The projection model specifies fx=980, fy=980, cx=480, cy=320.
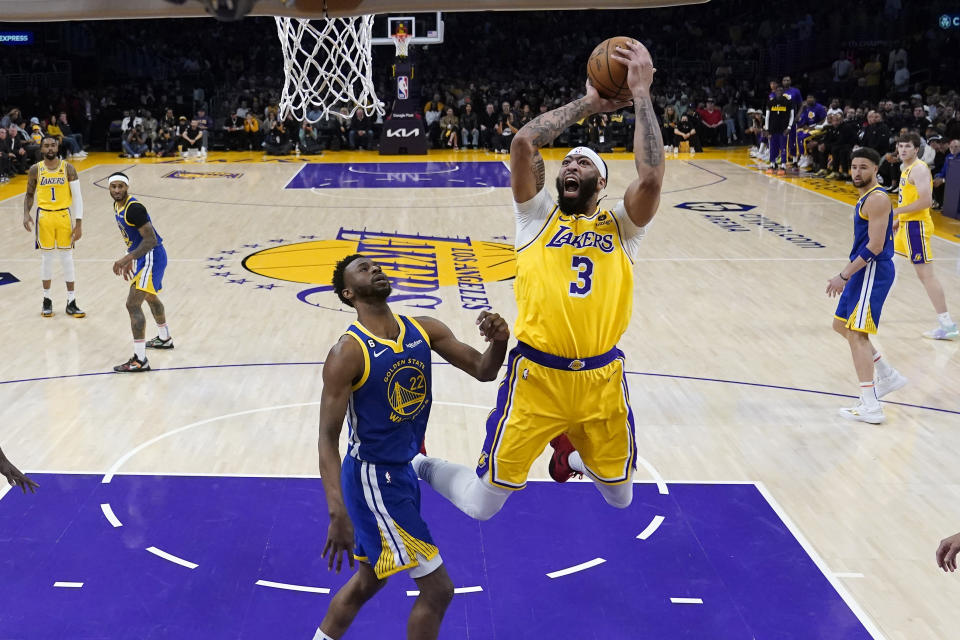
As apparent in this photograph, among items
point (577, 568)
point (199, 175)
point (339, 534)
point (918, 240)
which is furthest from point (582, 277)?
point (199, 175)

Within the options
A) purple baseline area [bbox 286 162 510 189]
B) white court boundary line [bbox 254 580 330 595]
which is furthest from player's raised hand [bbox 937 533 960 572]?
purple baseline area [bbox 286 162 510 189]

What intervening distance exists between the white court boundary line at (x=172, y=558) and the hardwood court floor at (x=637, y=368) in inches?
38.9

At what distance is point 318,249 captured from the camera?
12.2m

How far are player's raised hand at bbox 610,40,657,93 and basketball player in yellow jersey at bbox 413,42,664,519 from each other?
140mm

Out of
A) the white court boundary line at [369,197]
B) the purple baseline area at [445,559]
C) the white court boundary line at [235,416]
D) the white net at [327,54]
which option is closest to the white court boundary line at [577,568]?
the purple baseline area at [445,559]

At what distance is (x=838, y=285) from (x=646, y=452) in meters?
1.76

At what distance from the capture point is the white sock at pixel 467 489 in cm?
400

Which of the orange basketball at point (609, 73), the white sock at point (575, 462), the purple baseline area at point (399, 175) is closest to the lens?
the orange basketball at point (609, 73)

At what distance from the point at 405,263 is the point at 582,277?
304 inches

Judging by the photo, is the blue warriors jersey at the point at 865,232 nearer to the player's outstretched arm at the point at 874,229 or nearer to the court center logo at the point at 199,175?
the player's outstretched arm at the point at 874,229

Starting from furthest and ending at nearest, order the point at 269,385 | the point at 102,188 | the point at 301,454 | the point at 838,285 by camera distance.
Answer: the point at 102,188 < the point at 269,385 < the point at 838,285 < the point at 301,454

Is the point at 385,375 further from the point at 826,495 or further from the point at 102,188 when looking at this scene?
the point at 102,188

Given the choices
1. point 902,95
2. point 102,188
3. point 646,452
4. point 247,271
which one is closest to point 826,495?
point 646,452

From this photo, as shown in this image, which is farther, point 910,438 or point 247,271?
point 247,271
